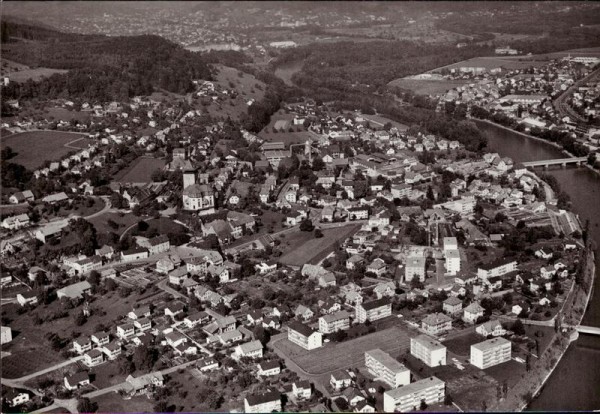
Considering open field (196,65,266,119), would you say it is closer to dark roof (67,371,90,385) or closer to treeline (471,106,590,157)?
treeline (471,106,590,157)

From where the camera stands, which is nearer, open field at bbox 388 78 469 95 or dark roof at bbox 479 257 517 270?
dark roof at bbox 479 257 517 270

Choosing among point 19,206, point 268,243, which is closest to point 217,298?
point 268,243

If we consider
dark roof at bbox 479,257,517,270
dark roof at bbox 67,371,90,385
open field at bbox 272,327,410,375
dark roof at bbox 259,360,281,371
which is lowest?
dark roof at bbox 67,371,90,385

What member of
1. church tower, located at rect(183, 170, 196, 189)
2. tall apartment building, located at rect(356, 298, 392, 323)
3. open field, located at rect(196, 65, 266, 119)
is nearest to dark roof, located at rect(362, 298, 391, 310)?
tall apartment building, located at rect(356, 298, 392, 323)

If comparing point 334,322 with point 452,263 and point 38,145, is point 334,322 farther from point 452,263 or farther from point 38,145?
point 38,145

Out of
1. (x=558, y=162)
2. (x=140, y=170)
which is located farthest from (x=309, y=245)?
(x=558, y=162)
